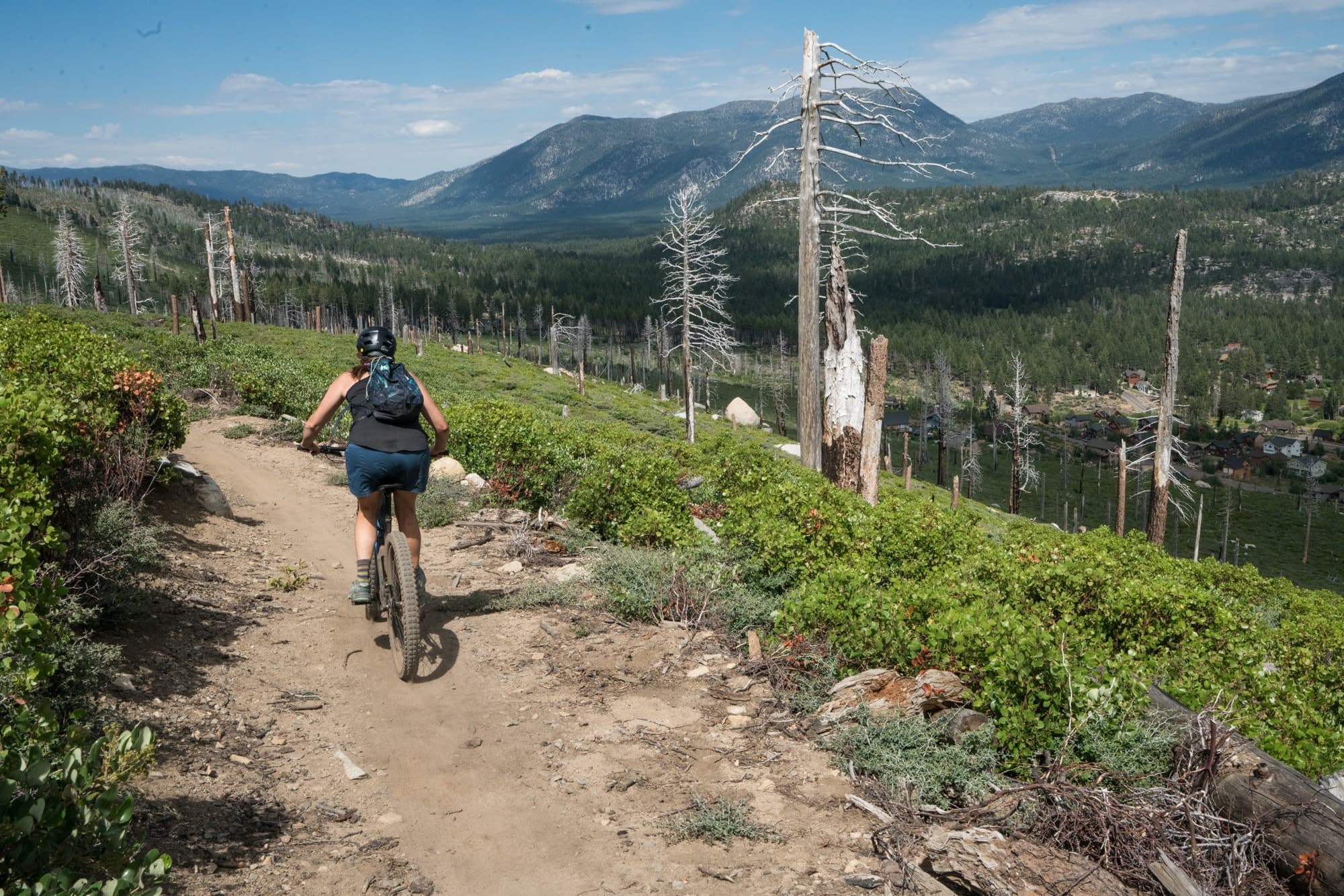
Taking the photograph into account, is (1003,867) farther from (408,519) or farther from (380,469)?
(380,469)

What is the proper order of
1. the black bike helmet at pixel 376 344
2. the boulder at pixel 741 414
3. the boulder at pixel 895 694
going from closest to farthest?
the boulder at pixel 895 694, the black bike helmet at pixel 376 344, the boulder at pixel 741 414

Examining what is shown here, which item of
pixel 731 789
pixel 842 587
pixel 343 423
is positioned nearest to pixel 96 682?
pixel 731 789

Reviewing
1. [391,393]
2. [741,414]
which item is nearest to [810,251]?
[391,393]

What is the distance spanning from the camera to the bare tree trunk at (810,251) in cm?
1529

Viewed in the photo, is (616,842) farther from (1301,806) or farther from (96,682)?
(1301,806)

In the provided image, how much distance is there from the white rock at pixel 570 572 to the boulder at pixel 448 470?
436 cm

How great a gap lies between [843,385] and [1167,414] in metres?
14.0

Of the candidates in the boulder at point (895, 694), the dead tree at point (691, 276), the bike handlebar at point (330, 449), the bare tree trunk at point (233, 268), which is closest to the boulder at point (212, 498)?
the bike handlebar at point (330, 449)

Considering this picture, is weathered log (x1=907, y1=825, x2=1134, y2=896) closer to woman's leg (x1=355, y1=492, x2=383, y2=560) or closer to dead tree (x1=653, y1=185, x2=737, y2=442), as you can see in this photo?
woman's leg (x1=355, y1=492, x2=383, y2=560)

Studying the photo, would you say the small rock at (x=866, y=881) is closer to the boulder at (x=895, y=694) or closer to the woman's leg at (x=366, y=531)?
the boulder at (x=895, y=694)

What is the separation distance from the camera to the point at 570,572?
368 inches

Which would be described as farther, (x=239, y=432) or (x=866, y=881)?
(x=239, y=432)

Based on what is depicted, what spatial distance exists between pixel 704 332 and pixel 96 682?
29.4 metres

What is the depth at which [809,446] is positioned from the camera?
53.6 ft
